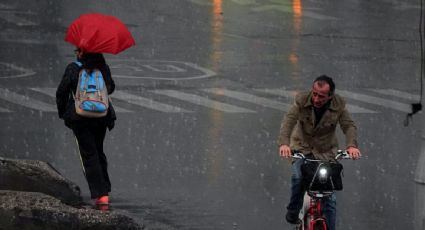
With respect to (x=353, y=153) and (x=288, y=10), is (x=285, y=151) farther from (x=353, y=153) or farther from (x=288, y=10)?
(x=288, y=10)

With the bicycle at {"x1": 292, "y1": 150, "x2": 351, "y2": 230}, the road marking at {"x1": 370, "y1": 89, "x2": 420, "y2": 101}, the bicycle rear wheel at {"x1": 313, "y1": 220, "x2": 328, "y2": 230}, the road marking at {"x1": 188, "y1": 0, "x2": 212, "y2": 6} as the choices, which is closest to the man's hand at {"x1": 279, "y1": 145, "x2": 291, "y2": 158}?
the bicycle at {"x1": 292, "y1": 150, "x2": 351, "y2": 230}

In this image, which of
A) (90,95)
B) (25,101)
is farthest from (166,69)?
(90,95)

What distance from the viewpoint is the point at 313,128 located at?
33.4 feet

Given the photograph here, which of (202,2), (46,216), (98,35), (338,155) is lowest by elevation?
(46,216)

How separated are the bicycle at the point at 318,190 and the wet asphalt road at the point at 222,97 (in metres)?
2.03

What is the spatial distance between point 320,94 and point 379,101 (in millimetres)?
9967

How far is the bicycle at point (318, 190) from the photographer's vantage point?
9773mm

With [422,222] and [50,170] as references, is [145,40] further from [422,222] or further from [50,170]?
[422,222]


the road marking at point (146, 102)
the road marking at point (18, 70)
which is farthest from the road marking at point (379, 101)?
the road marking at point (18, 70)

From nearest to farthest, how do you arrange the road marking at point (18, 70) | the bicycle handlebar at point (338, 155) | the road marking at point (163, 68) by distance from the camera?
the bicycle handlebar at point (338, 155), the road marking at point (18, 70), the road marking at point (163, 68)

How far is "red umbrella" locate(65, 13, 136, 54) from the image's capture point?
38.0 feet

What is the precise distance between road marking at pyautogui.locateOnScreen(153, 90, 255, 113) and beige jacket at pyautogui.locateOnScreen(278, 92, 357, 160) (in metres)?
8.30

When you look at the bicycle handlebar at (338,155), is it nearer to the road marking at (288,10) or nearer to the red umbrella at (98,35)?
the red umbrella at (98,35)

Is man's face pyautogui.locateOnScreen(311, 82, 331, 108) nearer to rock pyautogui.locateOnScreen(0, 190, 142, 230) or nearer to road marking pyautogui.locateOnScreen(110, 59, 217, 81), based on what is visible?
rock pyautogui.locateOnScreen(0, 190, 142, 230)
